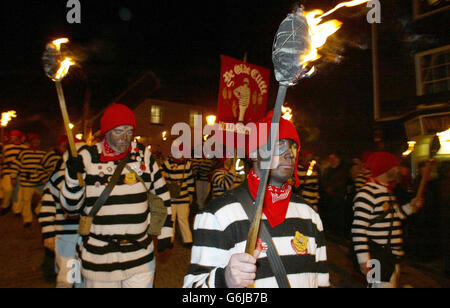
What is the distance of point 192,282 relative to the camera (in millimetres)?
1872

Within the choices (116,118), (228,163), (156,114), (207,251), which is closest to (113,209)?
(116,118)

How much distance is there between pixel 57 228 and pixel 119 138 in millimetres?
1558

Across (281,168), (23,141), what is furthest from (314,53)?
(23,141)

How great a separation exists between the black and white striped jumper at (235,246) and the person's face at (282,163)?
0.76ft

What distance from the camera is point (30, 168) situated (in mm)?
9352

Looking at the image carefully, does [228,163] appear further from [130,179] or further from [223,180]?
[130,179]

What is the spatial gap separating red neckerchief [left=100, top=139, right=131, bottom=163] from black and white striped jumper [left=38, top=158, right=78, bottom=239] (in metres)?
0.81

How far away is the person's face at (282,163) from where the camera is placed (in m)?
2.20

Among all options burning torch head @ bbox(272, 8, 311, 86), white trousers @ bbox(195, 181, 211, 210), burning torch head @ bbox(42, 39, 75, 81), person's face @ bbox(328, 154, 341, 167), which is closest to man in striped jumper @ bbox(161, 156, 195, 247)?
white trousers @ bbox(195, 181, 211, 210)

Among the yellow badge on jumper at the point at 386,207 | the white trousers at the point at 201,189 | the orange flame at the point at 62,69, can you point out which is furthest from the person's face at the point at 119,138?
the white trousers at the point at 201,189

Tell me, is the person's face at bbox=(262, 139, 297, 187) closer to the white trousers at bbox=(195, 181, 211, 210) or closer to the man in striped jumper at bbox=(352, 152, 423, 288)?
the man in striped jumper at bbox=(352, 152, 423, 288)

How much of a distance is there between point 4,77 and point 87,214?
12056 mm

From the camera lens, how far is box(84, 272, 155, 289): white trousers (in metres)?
3.13

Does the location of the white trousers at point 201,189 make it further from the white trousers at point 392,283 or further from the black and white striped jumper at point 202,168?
the white trousers at point 392,283
